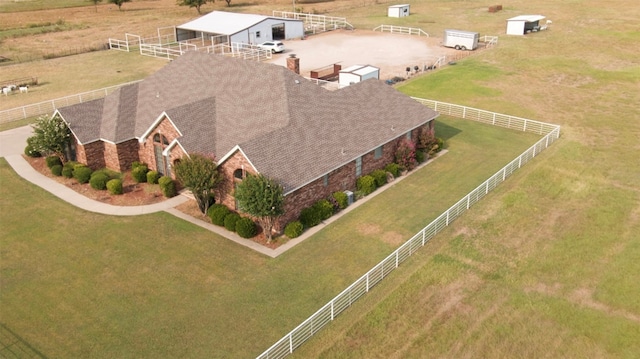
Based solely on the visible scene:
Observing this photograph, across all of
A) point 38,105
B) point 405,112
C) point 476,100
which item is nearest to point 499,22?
point 476,100

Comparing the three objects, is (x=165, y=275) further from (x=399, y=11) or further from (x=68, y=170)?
(x=399, y=11)

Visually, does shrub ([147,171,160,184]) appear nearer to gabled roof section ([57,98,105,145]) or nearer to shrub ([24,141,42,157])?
gabled roof section ([57,98,105,145])

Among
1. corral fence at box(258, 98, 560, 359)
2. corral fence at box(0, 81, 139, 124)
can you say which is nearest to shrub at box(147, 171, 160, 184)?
corral fence at box(258, 98, 560, 359)

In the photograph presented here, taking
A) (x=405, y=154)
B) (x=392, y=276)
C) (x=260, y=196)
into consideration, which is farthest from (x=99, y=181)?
(x=405, y=154)

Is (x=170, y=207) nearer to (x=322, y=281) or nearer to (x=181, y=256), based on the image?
(x=181, y=256)

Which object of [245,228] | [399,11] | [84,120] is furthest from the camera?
[399,11]

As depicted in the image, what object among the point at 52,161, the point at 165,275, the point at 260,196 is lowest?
the point at 165,275

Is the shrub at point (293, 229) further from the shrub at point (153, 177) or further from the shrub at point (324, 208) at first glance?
the shrub at point (153, 177)
